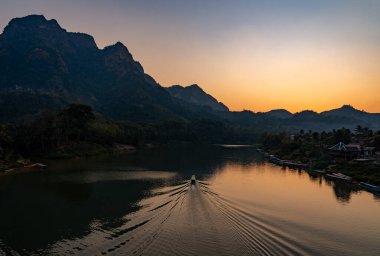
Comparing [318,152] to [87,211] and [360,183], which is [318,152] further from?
[87,211]

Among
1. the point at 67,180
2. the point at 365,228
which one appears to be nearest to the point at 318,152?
the point at 365,228

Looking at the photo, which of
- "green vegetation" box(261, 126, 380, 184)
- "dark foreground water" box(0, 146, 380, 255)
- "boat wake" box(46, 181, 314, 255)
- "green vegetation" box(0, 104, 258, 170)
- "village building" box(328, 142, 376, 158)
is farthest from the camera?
"village building" box(328, 142, 376, 158)

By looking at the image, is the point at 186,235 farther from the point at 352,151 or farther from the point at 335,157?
the point at 335,157

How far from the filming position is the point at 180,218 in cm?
3581

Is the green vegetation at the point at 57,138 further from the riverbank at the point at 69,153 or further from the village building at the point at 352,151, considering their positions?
the village building at the point at 352,151

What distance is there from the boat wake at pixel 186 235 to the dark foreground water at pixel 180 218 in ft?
0.28

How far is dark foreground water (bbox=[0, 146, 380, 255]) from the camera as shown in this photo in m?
27.2

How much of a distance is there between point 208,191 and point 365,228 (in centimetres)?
2503

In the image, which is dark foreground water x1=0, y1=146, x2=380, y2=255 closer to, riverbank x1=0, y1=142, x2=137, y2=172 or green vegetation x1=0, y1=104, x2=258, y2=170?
riverbank x1=0, y1=142, x2=137, y2=172

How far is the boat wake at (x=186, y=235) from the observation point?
26047 mm

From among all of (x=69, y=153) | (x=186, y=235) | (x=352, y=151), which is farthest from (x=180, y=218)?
(x=69, y=153)

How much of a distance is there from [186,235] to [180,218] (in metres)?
6.27

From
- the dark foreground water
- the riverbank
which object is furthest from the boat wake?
the riverbank

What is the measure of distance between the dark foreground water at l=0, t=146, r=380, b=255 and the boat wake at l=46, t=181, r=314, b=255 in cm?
9
